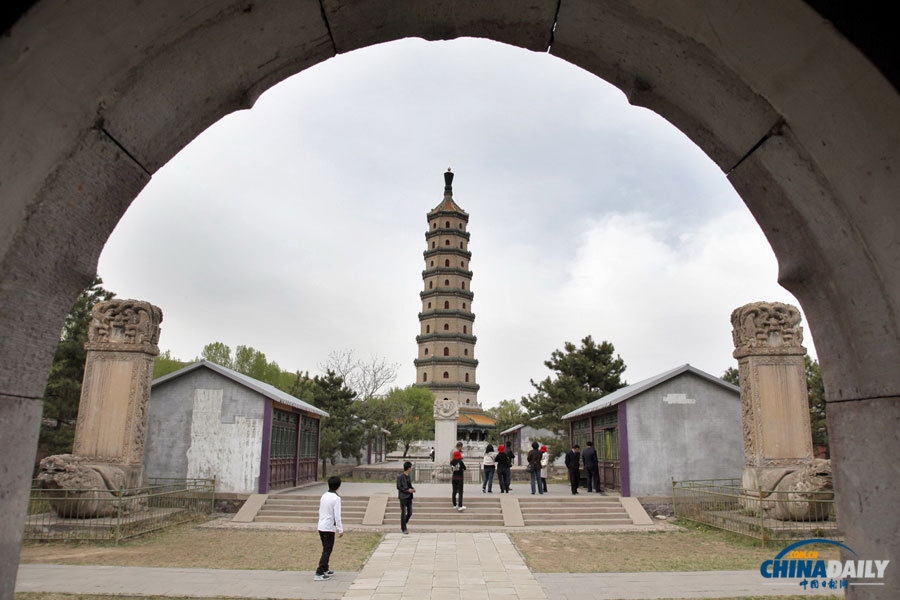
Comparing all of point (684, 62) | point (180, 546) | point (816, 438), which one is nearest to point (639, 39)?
point (684, 62)

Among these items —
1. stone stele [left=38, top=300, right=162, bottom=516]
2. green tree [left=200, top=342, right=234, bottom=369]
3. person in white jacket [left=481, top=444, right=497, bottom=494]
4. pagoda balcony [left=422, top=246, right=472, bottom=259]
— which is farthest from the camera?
pagoda balcony [left=422, top=246, right=472, bottom=259]

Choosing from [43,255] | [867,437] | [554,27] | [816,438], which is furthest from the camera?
[816,438]

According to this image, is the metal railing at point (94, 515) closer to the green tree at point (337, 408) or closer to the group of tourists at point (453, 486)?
the group of tourists at point (453, 486)

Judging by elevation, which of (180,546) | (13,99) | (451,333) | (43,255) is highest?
(451,333)

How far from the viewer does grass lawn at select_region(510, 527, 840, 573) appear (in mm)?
10336

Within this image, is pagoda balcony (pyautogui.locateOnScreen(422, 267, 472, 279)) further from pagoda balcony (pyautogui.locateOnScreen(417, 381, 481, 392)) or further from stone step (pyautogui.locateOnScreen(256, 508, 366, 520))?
stone step (pyautogui.locateOnScreen(256, 508, 366, 520))

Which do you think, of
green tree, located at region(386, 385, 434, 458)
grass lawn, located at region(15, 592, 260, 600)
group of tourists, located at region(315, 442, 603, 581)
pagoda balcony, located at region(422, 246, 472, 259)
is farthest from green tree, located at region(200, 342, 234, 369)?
grass lawn, located at region(15, 592, 260, 600)

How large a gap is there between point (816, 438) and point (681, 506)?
1519 centimetres

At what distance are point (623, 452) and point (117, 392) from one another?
47.5 feet

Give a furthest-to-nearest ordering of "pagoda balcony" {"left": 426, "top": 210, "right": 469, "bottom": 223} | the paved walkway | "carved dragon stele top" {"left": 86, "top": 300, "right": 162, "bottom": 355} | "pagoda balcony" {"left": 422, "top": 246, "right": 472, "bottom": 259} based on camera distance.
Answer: "pagoda balcony" {"left": 426, "top": 210, "right": 469, "bottom": 223}
"pagoda balcony" {"left": 422, "top": 246, "right": 472, "bottom": 259}
"carved dragon stele top" {"left": 86, "top": 300, "right": 162, "bottom": 355}
the paved walkway

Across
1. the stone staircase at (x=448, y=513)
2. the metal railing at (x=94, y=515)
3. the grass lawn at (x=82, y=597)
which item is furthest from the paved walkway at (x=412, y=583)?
the stone staircase at (x=448, y=513)

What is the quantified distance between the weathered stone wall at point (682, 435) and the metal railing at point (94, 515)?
13118mm

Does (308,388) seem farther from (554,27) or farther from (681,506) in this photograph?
(554,27)

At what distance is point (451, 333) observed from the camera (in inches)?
2714
